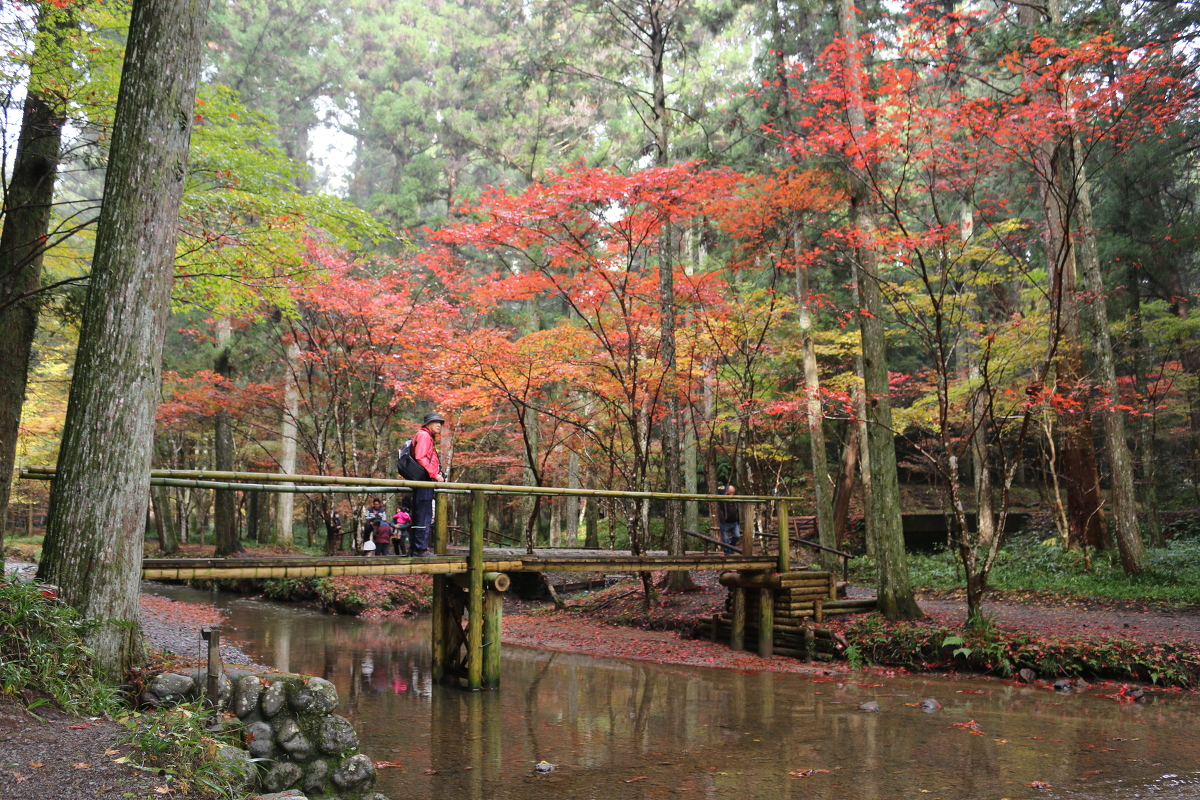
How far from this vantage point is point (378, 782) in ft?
17.3

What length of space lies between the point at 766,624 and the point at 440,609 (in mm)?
4912

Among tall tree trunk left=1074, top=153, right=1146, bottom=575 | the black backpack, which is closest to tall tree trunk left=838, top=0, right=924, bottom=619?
tall tree trunk left=1074, top=153, right=1146, bottom=575

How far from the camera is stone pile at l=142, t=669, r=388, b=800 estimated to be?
187 inches

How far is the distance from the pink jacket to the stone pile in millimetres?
4024

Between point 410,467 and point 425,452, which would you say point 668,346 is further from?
point 410,467

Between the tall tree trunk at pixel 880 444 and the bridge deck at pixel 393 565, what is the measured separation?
1673 mm

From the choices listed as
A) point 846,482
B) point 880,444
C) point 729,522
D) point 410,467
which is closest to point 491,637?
point 410,467

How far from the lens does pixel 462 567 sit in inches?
335

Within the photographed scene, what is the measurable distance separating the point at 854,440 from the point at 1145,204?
30.3 ft

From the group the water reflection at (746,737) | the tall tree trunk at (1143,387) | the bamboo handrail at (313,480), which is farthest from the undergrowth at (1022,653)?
the tall tree trunk at (1143,387)

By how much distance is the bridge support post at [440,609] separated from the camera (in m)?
8.94

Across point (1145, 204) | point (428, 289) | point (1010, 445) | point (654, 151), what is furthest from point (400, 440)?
point (1145, 204)

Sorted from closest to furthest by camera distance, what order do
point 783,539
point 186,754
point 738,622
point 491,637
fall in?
point 186,754 → point 491,637 → point 783,539 → point 738,622

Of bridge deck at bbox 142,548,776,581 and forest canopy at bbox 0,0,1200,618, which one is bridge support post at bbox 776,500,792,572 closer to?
bridge deck at bbox 142,548,776,581
